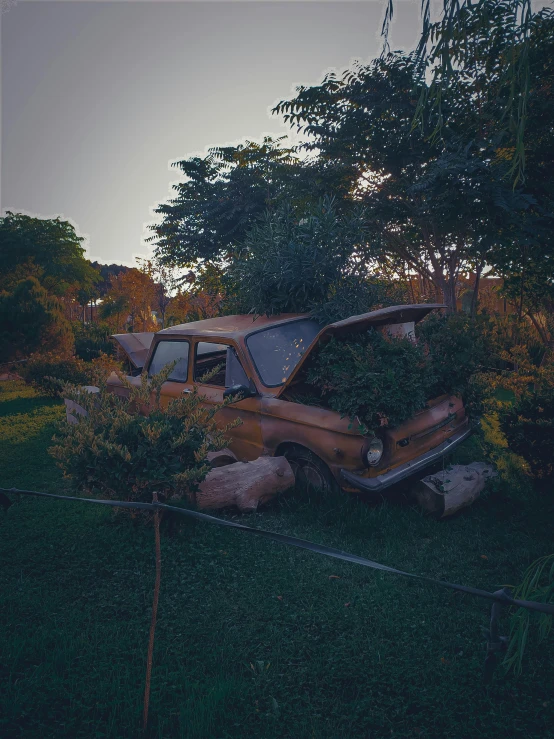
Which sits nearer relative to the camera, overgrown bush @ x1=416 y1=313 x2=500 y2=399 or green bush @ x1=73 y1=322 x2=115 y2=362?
overgrown bush @ x1=416 y1=313 x2=500 y2=399

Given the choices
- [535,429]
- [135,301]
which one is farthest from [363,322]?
[135,301]

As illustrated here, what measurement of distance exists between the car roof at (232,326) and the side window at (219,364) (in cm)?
15

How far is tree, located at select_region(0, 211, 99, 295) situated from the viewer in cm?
2747

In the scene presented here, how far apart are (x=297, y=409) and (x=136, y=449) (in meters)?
1.51

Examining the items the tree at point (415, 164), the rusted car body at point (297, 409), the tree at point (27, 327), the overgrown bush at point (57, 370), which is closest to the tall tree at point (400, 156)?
the tree at point (415, 164)

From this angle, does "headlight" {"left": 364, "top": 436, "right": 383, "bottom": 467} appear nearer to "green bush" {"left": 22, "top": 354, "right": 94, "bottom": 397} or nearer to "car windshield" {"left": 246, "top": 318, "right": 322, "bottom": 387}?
"car windshield" {"left": 246, "top": 318, "right": 322, "bottom": 387}

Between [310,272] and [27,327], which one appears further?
[27,327]

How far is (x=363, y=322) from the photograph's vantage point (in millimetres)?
4703

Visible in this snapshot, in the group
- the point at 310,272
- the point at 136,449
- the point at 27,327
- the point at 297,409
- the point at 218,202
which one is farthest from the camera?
the point at 218,202

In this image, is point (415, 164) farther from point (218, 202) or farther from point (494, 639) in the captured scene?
point (494, 639)

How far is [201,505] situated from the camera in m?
4.41

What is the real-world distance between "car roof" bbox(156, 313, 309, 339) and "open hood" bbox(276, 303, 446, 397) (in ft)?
2.88

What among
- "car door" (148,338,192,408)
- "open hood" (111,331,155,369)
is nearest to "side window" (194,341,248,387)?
"car door" (148,338,192,408)

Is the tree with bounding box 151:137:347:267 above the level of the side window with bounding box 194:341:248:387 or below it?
above
